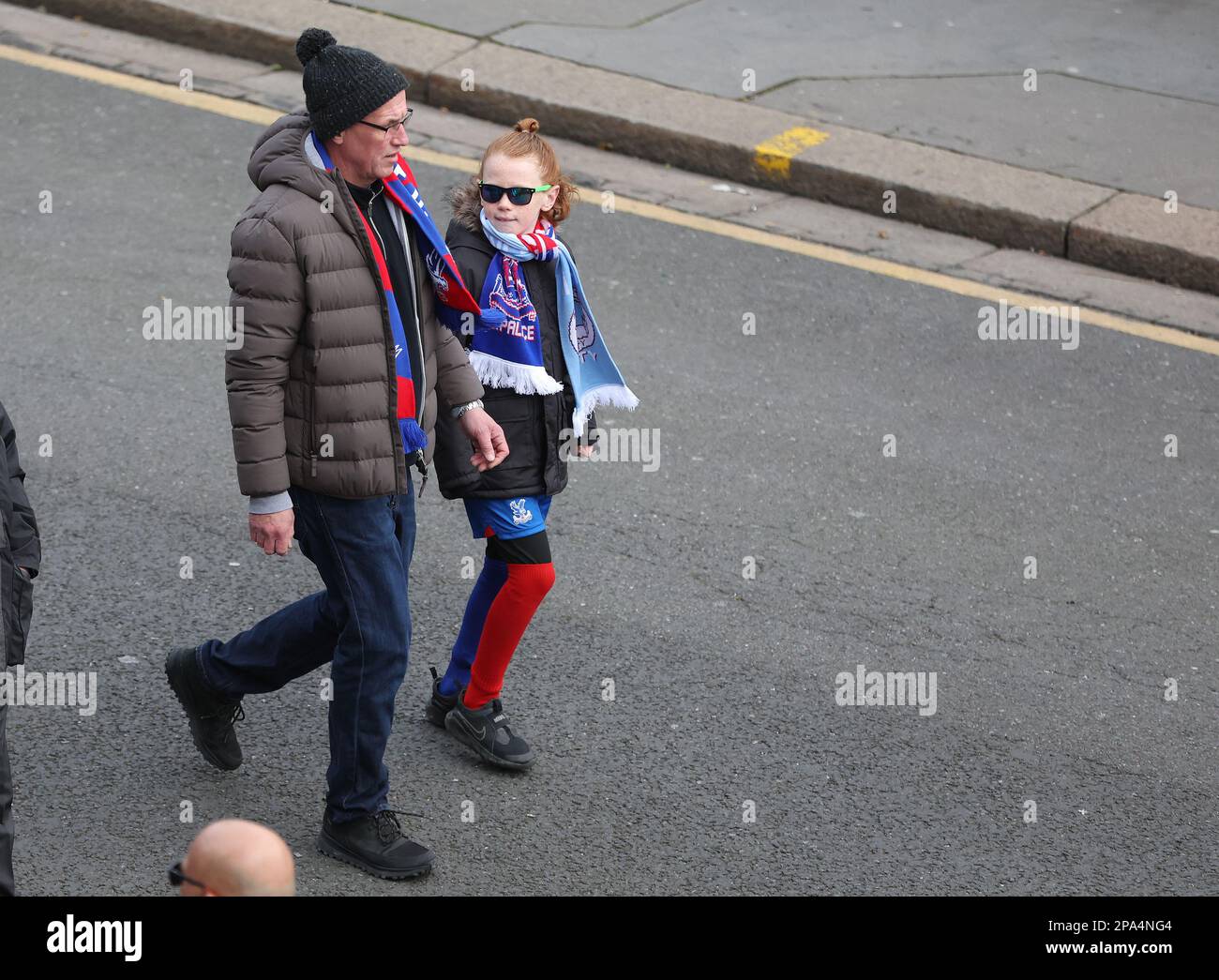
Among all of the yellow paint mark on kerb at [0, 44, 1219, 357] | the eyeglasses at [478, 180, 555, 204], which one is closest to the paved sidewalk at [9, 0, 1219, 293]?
the yellow paint mark on kerb at [0, 44, 1219, 357]

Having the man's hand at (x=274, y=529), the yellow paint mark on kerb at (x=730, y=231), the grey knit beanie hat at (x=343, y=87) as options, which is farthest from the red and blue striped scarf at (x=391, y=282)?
the yellow paint mark on kerb at (x=730, y=231)

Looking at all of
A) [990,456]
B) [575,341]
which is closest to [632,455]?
[990,456]

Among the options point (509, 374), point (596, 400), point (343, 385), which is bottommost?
point (596, 400)

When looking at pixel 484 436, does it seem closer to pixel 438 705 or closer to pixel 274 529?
pixel 274 529

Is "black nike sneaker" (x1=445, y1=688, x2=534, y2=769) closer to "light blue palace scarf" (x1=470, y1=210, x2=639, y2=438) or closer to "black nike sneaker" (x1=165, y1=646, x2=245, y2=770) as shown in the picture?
"black nike sneaker" (x1=165, y1=646, x2=245, y2=770)

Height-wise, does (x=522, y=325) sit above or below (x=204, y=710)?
above

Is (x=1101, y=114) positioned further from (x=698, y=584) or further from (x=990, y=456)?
(x=698, y=584)

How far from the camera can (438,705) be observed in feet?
16.1

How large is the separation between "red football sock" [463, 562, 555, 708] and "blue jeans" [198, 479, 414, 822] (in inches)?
17.6

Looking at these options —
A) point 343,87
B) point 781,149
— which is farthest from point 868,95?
point 343,87

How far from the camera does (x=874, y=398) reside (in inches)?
275

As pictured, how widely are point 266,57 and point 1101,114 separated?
4.92m

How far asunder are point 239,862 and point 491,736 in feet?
8.75

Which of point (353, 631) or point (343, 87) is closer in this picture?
point (343, 87)
